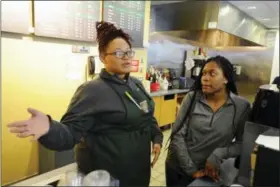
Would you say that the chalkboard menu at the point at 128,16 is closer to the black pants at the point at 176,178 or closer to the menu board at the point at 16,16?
the menu board at the point at 16,16

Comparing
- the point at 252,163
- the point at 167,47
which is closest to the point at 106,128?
the point at 252,163

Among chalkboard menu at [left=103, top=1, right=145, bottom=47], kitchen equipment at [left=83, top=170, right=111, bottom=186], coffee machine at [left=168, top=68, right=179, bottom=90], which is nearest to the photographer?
kitchen equipment at [left=83, top=170, right=111, bottom=186]

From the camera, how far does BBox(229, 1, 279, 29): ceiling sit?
10.8ft

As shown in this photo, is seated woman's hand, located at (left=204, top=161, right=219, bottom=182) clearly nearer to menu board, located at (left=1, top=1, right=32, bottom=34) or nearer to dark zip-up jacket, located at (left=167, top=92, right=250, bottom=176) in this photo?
dark zip-up jacket, located at (left=167, top=92, right=250, bottom=176)

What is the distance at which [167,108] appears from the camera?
397 centimetres

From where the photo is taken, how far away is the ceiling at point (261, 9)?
3279mm

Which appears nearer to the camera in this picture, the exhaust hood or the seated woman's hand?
the seated woman's hand

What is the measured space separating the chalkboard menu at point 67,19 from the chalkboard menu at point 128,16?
0.15 metres

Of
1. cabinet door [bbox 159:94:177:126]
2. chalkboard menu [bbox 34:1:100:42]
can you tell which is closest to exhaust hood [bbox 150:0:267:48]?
cabinet door [bbox 159:94:177:126]

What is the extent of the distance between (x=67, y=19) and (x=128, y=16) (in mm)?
829

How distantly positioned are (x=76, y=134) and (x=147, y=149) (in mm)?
417

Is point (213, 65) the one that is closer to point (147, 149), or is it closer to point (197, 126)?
point (197, 126)

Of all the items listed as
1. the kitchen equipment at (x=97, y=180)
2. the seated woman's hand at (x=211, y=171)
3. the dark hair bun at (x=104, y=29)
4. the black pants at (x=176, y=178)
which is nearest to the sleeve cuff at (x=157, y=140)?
the black pants at (x=176, y=178)

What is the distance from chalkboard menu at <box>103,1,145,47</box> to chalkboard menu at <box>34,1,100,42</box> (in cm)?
15
